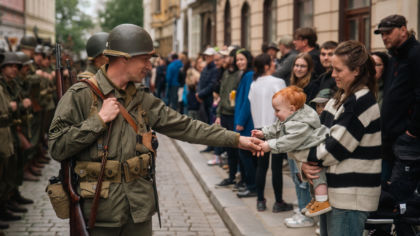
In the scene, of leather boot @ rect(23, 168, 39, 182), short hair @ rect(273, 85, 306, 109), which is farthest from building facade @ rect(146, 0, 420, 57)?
leather boot @ rect(23, 168, 39, 182)

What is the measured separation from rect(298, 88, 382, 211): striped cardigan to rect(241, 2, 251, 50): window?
681 inches

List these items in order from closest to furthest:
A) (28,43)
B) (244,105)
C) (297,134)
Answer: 1. (297,134)
2. (244,105)
3. (28,43)

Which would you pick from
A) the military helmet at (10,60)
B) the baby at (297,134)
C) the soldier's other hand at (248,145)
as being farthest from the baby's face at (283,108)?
the military helmet at (10,60)

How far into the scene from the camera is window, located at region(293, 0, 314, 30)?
14016 mm

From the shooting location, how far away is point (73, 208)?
351 centimetres

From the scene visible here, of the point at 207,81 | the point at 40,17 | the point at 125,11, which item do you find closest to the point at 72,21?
the point at 125,11

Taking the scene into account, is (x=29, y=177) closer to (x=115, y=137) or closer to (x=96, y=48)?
(x=96, y=48)

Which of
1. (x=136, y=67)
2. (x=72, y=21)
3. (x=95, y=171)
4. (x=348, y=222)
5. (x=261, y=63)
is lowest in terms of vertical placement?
(x=348, y=222)

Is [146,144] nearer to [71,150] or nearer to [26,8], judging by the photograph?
[71,150]

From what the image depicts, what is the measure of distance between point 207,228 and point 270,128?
285 centimetres

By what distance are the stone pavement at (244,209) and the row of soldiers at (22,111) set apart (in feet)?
7.80

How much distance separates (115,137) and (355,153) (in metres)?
1.48

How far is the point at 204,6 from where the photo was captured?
95.7ft

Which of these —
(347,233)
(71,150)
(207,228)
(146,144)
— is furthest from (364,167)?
(207,228)
